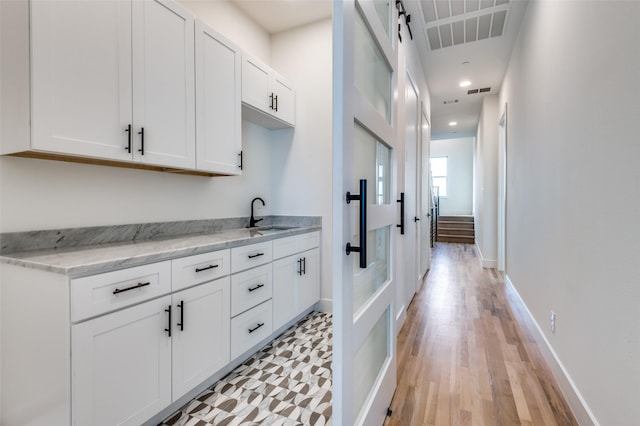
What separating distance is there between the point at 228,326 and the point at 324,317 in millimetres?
1279

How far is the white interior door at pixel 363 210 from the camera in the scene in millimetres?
1004

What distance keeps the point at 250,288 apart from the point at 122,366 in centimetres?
89

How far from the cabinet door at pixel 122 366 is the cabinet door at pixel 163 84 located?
893 mm

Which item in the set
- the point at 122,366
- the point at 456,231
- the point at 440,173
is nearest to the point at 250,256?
the point at 122,366

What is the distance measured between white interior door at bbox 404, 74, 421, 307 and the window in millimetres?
8281

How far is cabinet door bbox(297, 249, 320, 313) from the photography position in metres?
2.73

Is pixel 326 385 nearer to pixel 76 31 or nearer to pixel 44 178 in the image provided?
pixel 44 178

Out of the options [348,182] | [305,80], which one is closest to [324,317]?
[348,182]

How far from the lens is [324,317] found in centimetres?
294

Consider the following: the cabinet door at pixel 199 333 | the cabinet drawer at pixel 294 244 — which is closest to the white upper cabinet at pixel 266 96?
the cabinet drawer at pixel 294 244

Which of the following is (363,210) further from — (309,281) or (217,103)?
(309,281)

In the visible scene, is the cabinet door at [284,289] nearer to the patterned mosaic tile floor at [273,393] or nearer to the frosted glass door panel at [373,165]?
the patterned mosaic tile floor at [273,393]

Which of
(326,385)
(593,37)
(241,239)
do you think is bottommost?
(326,385)

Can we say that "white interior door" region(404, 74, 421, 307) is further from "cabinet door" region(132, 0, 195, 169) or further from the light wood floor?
"cabinet door" region(132, 0, 195, 169)
